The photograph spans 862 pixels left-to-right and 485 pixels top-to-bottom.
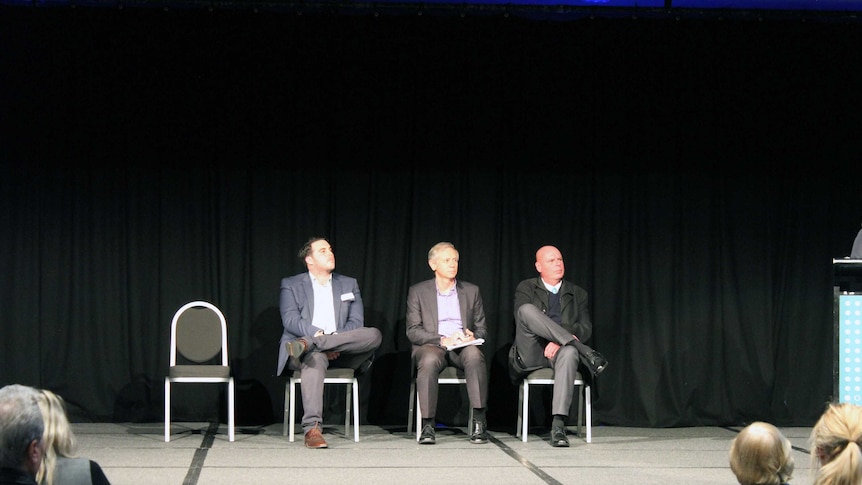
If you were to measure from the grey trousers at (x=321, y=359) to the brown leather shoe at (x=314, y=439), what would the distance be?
0.03m

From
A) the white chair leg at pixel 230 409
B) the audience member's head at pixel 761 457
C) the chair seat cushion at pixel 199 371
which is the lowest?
the white chair leg at pixel 230 409

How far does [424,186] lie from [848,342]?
2.78 metres

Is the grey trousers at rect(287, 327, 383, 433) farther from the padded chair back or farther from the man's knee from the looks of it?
the man's knee

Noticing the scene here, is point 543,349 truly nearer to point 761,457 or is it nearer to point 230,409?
point 230,409

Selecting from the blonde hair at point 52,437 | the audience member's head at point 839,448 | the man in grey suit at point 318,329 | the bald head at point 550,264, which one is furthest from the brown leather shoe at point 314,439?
the audience member's head at point 839,448

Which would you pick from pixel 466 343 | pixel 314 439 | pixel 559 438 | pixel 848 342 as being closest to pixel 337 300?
pixel 466 343

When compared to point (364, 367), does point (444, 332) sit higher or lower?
higher

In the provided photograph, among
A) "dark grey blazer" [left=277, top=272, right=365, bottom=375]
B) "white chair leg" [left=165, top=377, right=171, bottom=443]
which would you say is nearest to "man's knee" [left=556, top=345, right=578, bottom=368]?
"dark grey blazer" [left=277, top=272, right=365, bottom=375]

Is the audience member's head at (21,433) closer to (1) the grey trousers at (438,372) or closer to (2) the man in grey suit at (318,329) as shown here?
(2) the man in grey suit at (318,329)

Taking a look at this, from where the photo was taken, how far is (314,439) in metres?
5.35

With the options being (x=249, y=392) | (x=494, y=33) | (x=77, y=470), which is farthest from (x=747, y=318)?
(x=77, y=470)

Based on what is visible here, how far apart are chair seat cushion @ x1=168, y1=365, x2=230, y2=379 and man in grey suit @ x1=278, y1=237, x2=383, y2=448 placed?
0.33 m

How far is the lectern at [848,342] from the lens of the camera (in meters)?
4.62

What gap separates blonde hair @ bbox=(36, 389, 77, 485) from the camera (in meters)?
1.85
